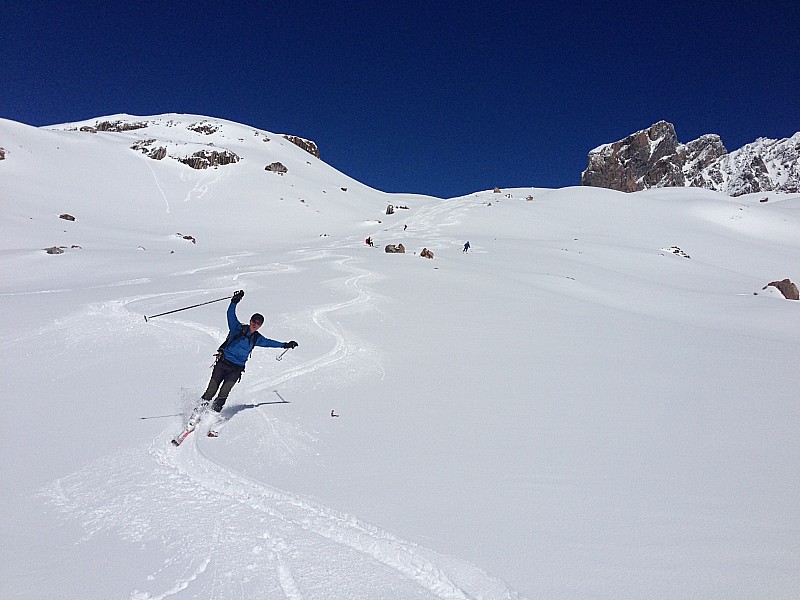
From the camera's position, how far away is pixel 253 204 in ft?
173

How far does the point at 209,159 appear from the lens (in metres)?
62.4

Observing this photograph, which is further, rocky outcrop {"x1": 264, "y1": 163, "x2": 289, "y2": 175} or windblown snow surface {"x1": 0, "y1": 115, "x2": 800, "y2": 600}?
rocky outcrop {"x1": 264, "y1": 163, "x2": 289, "y2": 175}

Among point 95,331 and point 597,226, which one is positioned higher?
point 597,226

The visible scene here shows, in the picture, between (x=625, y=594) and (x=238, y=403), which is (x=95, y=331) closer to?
(x=238, y=403)

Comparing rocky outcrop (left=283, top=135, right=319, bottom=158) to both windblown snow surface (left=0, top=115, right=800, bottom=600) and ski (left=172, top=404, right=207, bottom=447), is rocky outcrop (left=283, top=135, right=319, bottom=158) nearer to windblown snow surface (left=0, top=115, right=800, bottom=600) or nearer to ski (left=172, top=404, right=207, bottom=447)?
windblown snow surface (left=0, top=115, right=800, bottom=600)

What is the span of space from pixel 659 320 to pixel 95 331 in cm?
1505

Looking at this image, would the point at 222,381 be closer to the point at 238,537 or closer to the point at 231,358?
the point at 231,358

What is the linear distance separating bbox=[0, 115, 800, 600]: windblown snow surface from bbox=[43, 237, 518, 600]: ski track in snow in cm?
2

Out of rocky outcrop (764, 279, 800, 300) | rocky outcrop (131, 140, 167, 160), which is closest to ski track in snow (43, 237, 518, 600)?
rocky outcrop (764, 279, 800, 300)

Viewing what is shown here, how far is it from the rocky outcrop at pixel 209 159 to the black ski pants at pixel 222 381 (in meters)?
63.5

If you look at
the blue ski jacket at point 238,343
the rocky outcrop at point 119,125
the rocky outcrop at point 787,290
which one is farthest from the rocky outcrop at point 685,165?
the blue ski jacket at point 238,343

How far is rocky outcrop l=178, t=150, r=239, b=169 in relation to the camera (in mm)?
61031

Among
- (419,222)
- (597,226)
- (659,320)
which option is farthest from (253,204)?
(659,320)

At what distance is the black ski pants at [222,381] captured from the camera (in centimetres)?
587
